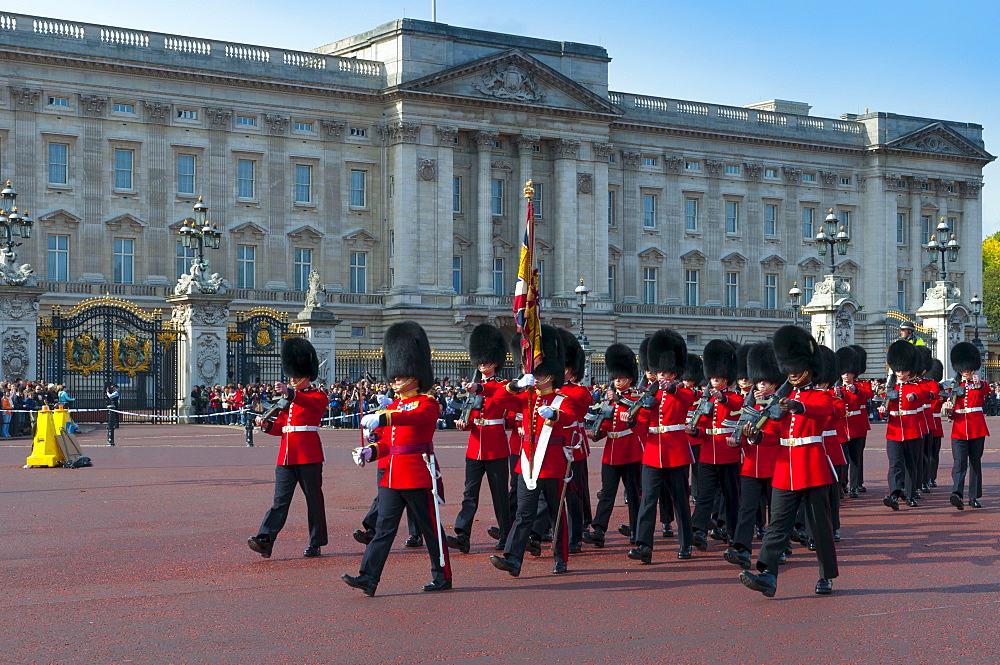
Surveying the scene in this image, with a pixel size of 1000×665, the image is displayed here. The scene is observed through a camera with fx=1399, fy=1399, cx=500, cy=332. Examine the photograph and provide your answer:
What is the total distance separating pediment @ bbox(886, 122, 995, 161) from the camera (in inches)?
2537

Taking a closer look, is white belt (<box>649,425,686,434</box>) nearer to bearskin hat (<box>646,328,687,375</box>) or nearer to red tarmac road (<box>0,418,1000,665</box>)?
bearskin hat (<box>646,328,687,375</box>)

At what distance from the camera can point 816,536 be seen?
9.52m

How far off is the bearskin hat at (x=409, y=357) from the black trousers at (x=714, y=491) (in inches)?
116

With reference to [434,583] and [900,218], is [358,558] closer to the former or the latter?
[434,583]

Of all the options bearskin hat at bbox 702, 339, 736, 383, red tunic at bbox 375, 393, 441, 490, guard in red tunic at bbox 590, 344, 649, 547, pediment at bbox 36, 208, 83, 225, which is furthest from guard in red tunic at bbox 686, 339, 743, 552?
pediment at bbox 36, 208, 83, 225

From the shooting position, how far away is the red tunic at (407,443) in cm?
961

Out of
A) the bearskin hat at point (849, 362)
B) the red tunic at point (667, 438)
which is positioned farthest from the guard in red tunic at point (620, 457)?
the bearskin hat at point (849, 362)

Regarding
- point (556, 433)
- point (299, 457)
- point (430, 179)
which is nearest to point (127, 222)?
point (430, 179)

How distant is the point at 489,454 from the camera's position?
11.8 metres

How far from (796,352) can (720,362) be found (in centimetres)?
234

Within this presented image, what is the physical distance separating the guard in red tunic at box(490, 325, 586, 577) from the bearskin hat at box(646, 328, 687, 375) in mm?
1198

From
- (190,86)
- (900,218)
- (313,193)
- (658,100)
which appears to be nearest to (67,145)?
(190,86)

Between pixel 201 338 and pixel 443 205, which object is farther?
pixel 443 205

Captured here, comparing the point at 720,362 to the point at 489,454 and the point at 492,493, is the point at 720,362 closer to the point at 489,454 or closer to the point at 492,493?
the point at 489,454
